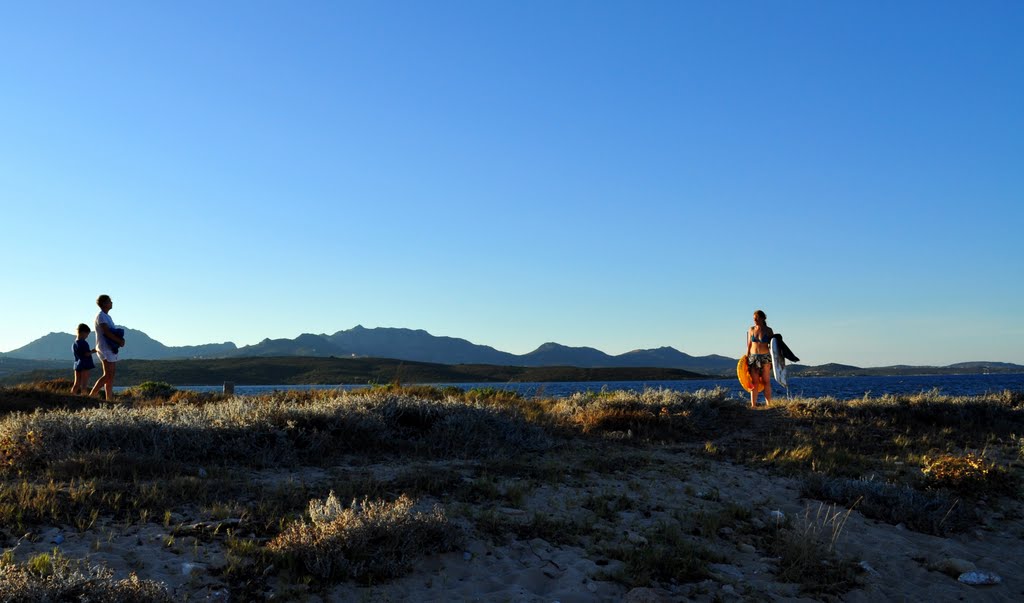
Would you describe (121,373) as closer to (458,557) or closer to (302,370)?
(302,370)

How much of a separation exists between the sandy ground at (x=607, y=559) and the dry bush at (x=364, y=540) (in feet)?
0.42

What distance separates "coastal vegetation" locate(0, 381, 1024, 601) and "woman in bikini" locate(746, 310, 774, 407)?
2461 mm

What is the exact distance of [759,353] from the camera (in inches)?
604

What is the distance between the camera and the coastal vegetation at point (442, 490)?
16.4 ft

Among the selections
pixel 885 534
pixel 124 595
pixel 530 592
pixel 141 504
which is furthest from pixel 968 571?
pixel 141 504

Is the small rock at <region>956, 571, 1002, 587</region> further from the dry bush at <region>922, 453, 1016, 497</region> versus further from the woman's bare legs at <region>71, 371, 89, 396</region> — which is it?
the woman's bare legs at <region>71, 371, 89, 396</region>

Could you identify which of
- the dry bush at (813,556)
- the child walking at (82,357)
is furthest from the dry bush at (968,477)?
the child walking at (82,357)

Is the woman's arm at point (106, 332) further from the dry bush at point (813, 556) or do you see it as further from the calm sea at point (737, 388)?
the dry bush at point (813, 556)

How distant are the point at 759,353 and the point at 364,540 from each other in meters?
12.2

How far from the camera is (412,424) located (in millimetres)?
10336

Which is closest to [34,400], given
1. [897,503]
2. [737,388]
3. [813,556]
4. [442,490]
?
[442,490]

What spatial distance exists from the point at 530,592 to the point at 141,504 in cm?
346

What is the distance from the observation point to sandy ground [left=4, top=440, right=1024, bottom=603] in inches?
191

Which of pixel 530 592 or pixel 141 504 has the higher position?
pixel 141 504
